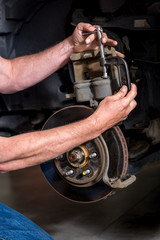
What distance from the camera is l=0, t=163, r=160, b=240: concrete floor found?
146cm

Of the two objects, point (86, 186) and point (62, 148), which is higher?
point (62, 148)

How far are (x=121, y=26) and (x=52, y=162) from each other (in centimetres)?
57

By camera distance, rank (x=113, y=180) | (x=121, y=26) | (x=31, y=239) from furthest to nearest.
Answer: (x=121, y=26) → (x=113, y=180) → (x=31, y=239)

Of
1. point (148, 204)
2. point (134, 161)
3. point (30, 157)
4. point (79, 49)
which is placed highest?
point (79, 49)

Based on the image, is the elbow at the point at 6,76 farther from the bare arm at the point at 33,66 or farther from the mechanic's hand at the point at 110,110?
the mechanic's hand at the point at 110,110

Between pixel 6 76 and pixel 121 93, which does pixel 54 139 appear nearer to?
pixel 121 93

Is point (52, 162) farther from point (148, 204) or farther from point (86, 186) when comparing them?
point (148, 204)

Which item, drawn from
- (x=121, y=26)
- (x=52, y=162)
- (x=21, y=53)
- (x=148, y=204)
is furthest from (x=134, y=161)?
(x=21, y=53)

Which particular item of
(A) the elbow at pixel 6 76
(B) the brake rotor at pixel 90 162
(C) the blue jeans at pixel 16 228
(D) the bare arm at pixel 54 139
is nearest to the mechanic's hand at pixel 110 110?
(D) the bare arm at pixel 54 139

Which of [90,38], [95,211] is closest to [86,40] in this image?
[90,38]

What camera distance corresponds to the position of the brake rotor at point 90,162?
4.15 feet

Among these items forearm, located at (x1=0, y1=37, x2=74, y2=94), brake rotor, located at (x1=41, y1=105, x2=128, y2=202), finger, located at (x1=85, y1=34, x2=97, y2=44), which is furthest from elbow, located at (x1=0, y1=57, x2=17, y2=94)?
finger, located at (x1=85, y1=34, x2=97, y2=44)

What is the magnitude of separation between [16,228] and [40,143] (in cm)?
23

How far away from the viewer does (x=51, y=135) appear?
99 cm
